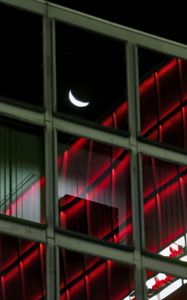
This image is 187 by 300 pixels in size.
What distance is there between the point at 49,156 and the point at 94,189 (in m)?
1.18

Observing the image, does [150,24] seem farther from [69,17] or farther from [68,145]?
[68,145]

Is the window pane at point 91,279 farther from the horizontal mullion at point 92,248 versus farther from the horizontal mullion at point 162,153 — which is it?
the horizontal mullion at point 162,153

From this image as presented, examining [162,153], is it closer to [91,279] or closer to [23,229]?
[91,279]

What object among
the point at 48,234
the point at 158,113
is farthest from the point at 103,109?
the point at 48,234

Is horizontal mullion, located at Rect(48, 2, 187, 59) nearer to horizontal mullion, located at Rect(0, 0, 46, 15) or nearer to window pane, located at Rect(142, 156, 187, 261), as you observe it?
horizontal mullion, located at Rect(0, 0, 46, 15)

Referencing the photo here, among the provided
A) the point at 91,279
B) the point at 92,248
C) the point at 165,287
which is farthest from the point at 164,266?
the point at 91,279

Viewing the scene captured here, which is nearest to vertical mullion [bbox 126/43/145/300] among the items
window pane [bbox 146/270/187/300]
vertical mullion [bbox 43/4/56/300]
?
window pane [bbox 146/270/187/300]

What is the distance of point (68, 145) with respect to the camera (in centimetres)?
3044

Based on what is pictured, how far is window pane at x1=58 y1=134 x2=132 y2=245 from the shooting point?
97.5 feet

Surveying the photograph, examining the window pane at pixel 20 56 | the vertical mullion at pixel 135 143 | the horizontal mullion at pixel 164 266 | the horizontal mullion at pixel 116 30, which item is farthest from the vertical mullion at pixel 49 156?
the horizontal mullion at pixel 164 266

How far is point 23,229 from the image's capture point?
95.0 ft

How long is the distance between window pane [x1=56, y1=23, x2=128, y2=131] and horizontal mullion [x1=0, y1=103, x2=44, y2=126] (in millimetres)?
630

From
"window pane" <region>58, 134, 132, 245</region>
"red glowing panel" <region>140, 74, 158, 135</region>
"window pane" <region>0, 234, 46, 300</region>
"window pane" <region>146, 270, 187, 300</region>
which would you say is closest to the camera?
"window pane" <region>0, 234, 46, 300</region>

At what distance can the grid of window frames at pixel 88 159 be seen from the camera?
1147 inches
